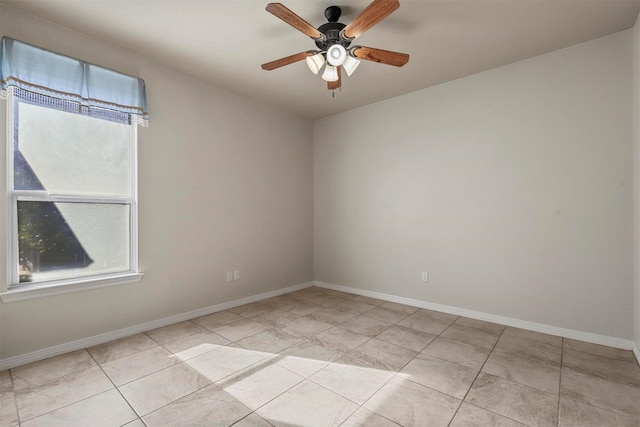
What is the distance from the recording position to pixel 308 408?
1888 millimetres

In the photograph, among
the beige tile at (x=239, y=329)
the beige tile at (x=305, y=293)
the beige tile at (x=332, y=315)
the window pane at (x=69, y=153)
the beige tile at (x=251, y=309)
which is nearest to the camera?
the window pane at (x=69, y=153)

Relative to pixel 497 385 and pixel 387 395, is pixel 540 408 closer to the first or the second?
pixel 497 385

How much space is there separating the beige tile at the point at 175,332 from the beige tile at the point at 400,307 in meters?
2.24

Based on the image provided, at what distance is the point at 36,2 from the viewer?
227cm

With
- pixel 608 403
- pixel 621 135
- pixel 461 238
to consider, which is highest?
pixel 621 135

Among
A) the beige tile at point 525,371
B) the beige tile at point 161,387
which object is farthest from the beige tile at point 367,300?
the beige tile at point 161,387

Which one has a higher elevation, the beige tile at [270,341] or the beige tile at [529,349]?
the beige tile at [270,341]

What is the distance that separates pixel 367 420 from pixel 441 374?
814mm

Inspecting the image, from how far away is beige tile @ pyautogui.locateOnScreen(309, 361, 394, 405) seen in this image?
6.72 ft

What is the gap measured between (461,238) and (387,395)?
2171 millimetres

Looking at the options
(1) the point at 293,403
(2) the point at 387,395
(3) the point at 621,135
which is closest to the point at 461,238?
(3) the point at 621,135

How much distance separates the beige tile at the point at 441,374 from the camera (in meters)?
2.10

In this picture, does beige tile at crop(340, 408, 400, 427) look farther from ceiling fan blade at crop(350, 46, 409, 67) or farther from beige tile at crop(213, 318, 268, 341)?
ceiling fan blade at crop(350, 46, 409, 67)

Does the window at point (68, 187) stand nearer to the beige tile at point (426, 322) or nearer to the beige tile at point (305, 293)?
the beige tile at point (305, 293)
